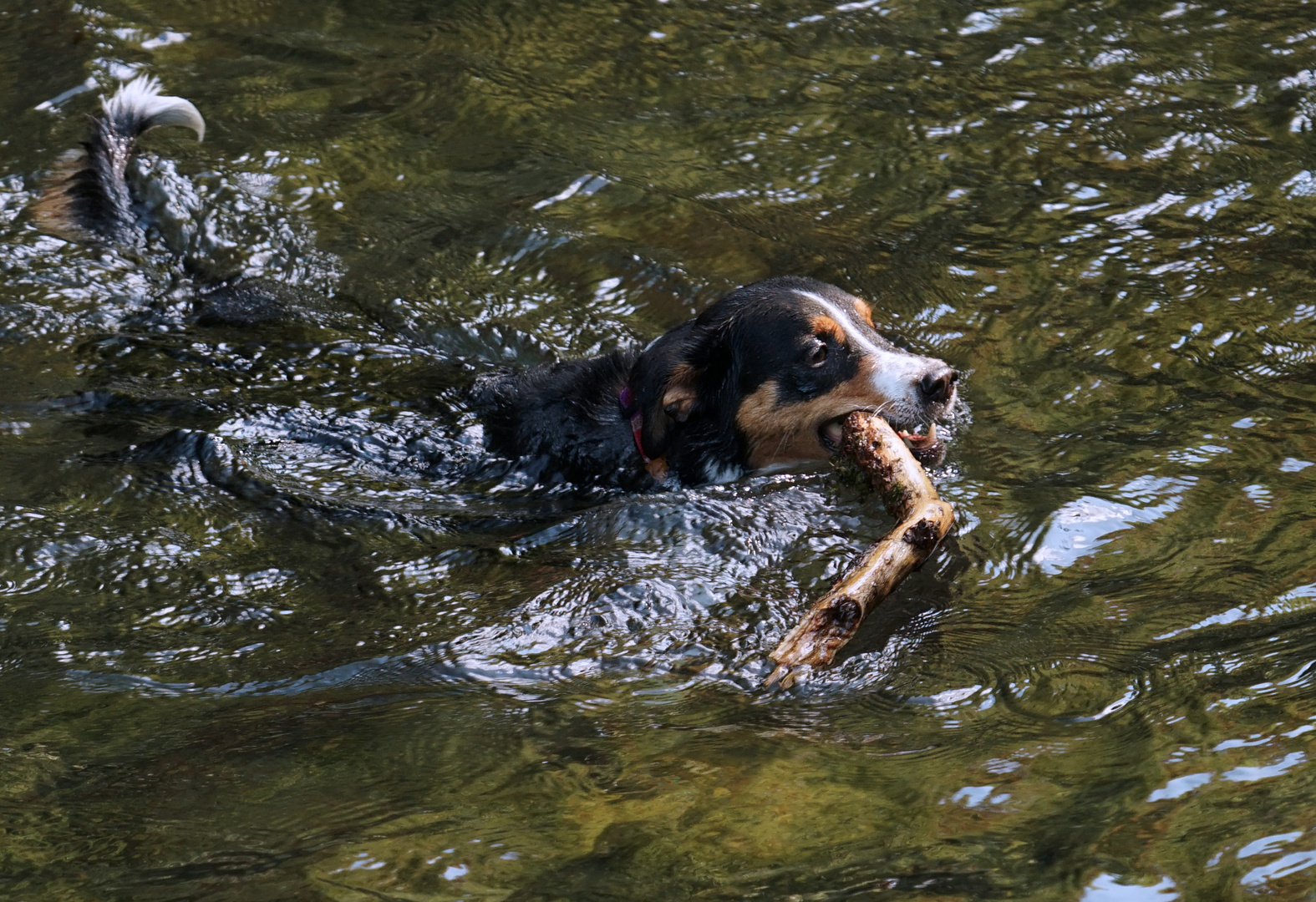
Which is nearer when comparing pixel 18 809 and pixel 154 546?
pixel 18 809

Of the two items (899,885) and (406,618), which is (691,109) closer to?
→ (406,618)

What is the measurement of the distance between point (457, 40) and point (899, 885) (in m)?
7.61

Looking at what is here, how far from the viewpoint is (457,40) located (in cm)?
923

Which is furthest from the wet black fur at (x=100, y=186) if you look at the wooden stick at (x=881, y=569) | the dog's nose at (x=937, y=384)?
the wooden stick at (x=881, y=569)

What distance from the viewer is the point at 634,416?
18.8 ft

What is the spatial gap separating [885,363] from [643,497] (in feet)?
3.53

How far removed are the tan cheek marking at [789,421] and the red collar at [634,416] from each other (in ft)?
1.31

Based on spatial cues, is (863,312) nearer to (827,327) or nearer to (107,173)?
(827,327)

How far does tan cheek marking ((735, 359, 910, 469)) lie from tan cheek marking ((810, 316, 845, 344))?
5.9 inches

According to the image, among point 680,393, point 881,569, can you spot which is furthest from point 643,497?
point 881,569

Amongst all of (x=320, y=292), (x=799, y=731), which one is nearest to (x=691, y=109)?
(x=320, y=292)

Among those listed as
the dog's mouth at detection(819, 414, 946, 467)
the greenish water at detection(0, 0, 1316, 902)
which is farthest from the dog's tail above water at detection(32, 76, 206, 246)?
the dog's mouth at detection(819, 414, 946, 467)

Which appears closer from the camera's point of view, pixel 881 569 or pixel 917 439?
pixel 881 569

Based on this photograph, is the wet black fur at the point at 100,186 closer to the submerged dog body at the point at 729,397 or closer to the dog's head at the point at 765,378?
the submerged dog body at the point at 729,397
